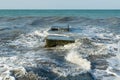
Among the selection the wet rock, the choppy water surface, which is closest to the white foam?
the choppy water surface

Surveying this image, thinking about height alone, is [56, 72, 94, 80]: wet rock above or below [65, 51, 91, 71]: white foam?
above

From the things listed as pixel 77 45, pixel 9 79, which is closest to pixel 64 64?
pixel 9 79

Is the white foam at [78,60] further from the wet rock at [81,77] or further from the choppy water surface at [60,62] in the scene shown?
the wet rock at [81,77]

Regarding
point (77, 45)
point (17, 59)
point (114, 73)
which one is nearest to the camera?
point (114, 73)

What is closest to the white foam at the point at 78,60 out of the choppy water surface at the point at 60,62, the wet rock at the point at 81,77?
the choppy water surface at the point at 60,62

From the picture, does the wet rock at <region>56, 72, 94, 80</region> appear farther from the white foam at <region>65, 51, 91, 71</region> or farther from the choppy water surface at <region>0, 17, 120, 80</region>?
the white foam at <region>65, 51, 91, 71</region>

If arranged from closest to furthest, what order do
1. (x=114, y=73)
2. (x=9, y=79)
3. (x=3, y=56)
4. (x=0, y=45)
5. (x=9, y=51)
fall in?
(x=9, y=79) < (x=114, y=73) < (x=3, y=56) < (x=9, y=51) < (x=0, y=45)

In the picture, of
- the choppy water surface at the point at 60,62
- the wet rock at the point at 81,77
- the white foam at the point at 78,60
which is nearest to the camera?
the wet rock at the point at 81,77

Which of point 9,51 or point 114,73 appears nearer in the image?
point 114,73

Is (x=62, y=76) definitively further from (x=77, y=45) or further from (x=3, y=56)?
(x=77, y=45)

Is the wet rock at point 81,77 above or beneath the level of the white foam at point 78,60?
above

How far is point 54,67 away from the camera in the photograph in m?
8.02

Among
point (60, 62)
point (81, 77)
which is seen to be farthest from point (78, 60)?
point (81, 77)

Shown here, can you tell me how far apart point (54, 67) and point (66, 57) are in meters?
1.48
